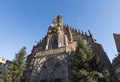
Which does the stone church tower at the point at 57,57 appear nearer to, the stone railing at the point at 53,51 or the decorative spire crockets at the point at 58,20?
the stone railing at the point at 53,51

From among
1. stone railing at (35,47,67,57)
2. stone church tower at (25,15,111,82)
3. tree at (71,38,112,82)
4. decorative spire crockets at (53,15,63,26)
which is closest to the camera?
tree at (71,38,112,82)

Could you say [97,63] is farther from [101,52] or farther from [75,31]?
[75,31]

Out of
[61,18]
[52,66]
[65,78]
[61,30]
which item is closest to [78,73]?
[65,78]

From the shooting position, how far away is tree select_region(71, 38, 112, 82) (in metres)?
18.2

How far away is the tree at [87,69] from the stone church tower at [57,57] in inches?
149

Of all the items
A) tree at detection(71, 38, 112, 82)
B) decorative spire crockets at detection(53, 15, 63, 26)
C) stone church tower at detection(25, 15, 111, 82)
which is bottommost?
tree at detection(71, 38, 112, 82)

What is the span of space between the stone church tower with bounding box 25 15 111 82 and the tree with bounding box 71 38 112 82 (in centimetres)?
380

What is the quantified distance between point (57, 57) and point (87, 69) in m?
8.50

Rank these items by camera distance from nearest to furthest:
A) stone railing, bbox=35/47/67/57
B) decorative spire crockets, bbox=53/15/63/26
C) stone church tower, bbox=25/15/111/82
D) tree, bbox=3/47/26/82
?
tree, bbox=3/47/26/82
stone church tower, bbox=25/15/111/82
stone railing, bbox=35/47/67/57
decorative spire crockets, bbox=53/15/63/26

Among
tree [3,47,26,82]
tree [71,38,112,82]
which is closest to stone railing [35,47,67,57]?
tree [3,47,26,82]

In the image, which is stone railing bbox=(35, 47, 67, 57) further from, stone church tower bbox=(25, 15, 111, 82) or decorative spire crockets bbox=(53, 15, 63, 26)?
decorative spire crockets bbox=(53, 15, 63, 26)

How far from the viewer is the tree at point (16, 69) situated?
22373 millimetres

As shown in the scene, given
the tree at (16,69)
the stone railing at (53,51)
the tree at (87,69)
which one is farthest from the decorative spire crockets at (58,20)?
the tree at (87,69)

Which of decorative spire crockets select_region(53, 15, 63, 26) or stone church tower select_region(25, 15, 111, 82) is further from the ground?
decorative spire crockets select_region(53, 15, 63, 26)
